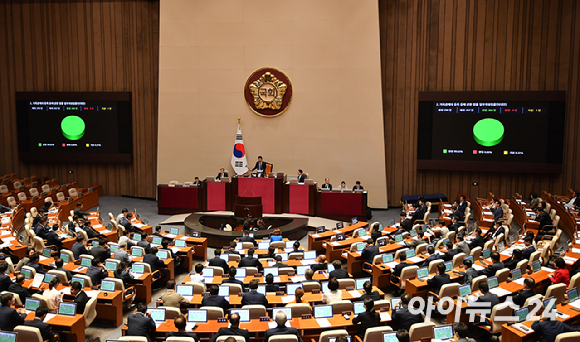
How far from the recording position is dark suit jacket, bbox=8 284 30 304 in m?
7.96

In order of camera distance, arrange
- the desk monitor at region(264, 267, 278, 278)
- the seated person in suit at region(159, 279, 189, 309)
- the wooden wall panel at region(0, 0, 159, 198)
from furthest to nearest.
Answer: the wooden wall panel at region(0, 0, 159, 198)
the desk monitor at region(264, 267, 278, 278)
the seated person in suit at region(159, 279, 189, 309)

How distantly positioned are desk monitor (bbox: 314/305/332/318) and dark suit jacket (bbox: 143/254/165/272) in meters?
4.29

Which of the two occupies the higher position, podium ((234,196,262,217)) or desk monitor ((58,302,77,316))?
podium ((234,196,262,217))

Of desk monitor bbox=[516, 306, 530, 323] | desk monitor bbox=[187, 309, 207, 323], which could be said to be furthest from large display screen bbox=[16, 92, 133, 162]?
desk monitor bbox=[516, 306, 530, 323]

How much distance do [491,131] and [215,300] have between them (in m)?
13.7

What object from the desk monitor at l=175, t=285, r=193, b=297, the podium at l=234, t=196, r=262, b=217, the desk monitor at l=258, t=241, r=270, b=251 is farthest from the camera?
the podium at l=234, t=196, r=262, b=217

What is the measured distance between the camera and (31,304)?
7.53 metres

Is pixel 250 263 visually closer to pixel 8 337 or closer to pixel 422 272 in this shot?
pixel 422 272

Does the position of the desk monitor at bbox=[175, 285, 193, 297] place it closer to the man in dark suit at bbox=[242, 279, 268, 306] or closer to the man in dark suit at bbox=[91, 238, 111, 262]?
the man in dark suit at bbox=[242, 279, 268, 306]

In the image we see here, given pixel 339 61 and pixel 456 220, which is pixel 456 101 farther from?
pixel 456 220

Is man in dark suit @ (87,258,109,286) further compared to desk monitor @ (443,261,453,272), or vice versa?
desk monitor @ (443,261,453,272)

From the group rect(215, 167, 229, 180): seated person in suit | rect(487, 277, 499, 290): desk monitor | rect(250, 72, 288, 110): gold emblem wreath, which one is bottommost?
rect(487, 277, 499, 290): desk monitor

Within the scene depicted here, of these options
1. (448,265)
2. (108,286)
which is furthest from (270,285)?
(448,265)

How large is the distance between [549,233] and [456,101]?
6.68 meters
